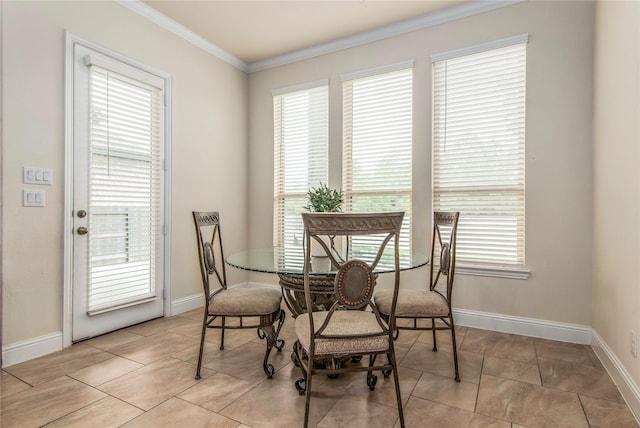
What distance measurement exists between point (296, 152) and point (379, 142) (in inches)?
41.7

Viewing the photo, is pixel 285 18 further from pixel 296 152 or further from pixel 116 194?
pixel 116 194

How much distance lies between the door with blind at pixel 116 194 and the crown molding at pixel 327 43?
1.81 feet

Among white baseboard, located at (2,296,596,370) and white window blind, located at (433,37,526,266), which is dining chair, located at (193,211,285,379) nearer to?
white baseboard, located at (2,296,596,370)

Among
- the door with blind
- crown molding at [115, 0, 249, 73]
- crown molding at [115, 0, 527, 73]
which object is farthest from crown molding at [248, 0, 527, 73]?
the door with blind

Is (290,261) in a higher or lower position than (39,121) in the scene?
lower

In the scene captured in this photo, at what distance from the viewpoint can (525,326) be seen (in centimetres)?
284

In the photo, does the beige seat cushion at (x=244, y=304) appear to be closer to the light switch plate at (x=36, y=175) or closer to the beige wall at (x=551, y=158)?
the light switch plate at (x=36, y=175)

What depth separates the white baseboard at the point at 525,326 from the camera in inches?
105

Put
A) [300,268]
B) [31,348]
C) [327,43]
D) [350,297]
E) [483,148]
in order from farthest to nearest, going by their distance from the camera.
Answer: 1. [327,43]
2. [483,148]
3. [31,348]
4. [300,268]
5. [350,297]

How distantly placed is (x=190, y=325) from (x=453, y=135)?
3.02 m

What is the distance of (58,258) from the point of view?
98.9 inches

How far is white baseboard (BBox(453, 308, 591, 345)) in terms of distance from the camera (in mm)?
2663

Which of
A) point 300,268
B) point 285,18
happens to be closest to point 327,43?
point 285,18

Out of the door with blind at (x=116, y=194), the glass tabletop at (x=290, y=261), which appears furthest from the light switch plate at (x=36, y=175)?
the glass tabletop at (x=290, y=261)
